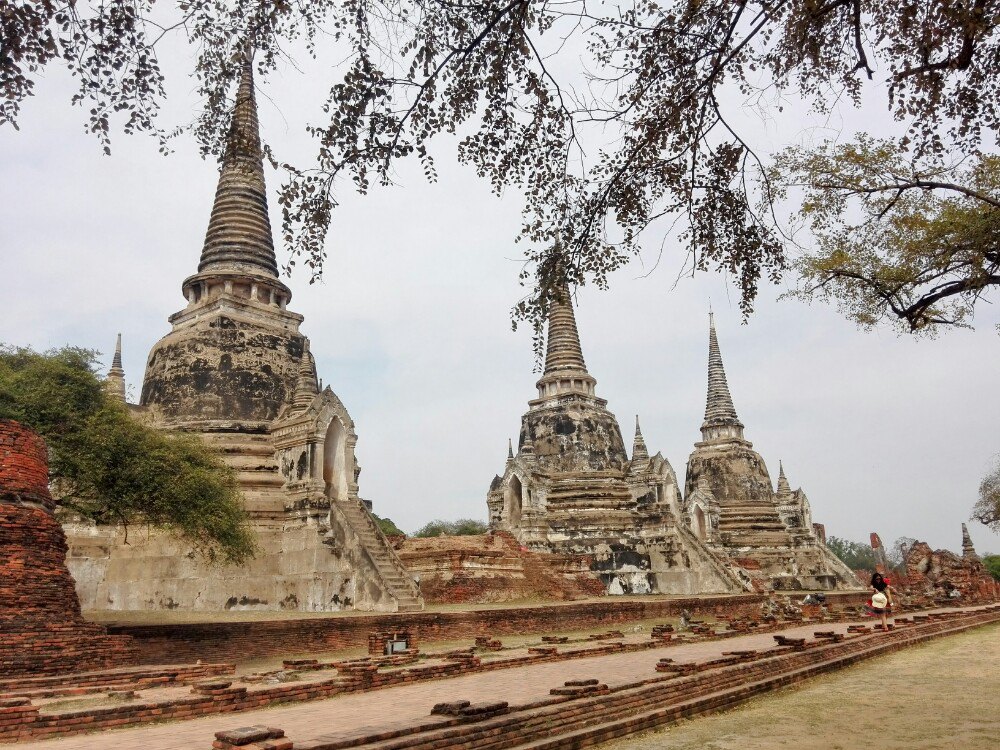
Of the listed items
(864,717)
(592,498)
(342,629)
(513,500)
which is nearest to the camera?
(864,717)

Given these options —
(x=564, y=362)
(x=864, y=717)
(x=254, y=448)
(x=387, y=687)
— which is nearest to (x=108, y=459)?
(x=387, y=687)

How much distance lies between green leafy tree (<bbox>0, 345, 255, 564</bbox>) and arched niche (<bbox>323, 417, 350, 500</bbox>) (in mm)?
6655

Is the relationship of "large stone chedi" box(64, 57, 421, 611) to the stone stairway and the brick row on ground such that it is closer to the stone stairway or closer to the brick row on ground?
the stone stairway

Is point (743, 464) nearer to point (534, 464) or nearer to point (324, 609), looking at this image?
point (534, 464)

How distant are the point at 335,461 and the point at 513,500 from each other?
10397 millimetres

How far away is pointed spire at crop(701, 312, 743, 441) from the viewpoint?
42000 millimetres

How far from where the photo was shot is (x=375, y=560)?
18.0 m

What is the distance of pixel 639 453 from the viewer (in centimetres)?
3078

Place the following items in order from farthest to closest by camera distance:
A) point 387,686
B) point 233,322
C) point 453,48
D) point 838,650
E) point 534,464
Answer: point 534,464 → point 233,322 → point 838,650 → point 387,686 → point 453,48

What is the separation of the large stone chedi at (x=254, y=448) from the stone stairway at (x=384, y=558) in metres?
0.03

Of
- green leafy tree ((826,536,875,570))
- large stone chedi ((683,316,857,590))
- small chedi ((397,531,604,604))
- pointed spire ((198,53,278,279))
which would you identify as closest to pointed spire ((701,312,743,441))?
large stone chedi ((683,316,857,590))

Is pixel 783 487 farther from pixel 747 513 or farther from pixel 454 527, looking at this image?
pixel 454 527

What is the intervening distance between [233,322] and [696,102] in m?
17.2

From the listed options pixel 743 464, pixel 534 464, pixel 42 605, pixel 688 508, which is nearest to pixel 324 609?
pixel 42 605
